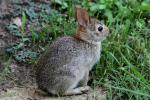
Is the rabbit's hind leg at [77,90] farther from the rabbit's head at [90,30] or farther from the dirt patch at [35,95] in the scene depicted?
the rabbit's head at [90,30]

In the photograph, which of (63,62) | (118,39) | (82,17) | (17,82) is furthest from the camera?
(118,39)

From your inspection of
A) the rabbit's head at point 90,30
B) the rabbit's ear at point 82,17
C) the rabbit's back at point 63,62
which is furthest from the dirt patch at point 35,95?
the rabbit's ear at point 82,17

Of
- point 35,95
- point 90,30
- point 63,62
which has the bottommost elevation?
point 35,95

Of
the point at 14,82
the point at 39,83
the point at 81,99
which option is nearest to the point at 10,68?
the point at 14,82

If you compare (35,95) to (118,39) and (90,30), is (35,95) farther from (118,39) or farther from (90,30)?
(118,39)

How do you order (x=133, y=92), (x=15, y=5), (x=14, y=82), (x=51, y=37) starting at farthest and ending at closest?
(x=15, y=5) < (x=51, y=37) < (x=14, y=82) < (x=133, y=92)

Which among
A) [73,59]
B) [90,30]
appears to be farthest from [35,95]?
[90,30]

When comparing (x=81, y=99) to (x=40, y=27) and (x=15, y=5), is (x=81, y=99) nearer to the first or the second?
(x=40, y=27)
